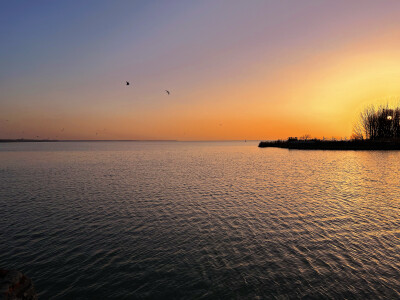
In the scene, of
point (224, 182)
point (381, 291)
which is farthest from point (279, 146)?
point (381, 291)

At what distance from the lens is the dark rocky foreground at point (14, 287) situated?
6429 millimetres

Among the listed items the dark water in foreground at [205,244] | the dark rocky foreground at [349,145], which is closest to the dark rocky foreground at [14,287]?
the dark water in foreground at [205,244]

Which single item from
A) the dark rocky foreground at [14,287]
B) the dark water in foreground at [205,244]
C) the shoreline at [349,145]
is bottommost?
the dark water in foreground at [205,244]

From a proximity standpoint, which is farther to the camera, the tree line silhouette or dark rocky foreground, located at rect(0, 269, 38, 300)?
the tree line silhouette

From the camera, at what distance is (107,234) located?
Answer: 14992 mm

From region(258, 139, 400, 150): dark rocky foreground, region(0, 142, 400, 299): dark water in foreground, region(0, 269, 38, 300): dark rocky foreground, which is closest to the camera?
region(0, 269, 38, 300): dark rocky foreground

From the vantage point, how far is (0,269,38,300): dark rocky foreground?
6.43 m

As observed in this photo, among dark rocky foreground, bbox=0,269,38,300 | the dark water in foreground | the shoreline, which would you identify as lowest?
the dark water in foreground

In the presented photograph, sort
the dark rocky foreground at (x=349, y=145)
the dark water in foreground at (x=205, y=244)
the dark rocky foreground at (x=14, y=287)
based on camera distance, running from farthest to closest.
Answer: the dark rocky foreground at (x=349, y=145), the dark water in foreground at (x=205, y=244), the dark rocky foreground at (x=14, y=287)

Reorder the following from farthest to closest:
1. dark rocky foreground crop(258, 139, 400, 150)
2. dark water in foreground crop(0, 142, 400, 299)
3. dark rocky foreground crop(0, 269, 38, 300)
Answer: dark rocky foreground crop(258, 139, 400, 150)
dark water in foreground crop(0, 142, 400, 299)
dark rocky foreground crop(0, 269, 38, 300)

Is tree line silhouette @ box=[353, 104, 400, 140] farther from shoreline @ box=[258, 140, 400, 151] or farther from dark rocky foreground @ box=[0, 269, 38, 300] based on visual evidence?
dark rocky foreground @ box=[0, 269, 38, 300]

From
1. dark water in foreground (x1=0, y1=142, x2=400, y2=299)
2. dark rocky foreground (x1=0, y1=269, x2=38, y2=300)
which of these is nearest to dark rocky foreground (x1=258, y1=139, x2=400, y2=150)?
dark water in foreground (x1=0, y1=142, x2=400, y2=299)

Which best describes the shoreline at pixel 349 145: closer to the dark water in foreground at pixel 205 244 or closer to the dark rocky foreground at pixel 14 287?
the dark water in foreground at pixel 205 244

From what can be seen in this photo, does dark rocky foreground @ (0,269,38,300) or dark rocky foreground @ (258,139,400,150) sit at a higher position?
dark rocky foreground @ (258,139,400,150)
